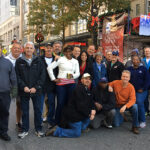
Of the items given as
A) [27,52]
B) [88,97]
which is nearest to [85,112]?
[88,97]

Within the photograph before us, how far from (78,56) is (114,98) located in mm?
1398

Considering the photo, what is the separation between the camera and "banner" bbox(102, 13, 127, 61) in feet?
46.0

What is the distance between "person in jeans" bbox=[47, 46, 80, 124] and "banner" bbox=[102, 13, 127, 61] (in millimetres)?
9438

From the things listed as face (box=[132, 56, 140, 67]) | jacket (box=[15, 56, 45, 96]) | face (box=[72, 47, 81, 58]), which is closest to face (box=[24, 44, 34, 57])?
jacket (box=[15, 56, 45, 96])

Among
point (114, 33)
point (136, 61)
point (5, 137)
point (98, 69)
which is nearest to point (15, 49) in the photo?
point (5, 137)

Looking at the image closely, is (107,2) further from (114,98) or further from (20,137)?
(20,137)

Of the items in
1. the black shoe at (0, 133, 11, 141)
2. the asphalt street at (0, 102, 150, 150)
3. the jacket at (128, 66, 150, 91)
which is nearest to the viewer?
the asphalt street at (0, 102, 150, 150)

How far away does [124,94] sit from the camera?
4.95 metres

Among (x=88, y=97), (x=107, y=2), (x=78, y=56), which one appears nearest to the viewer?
(x=88, y=97)

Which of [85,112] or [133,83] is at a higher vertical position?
[133,83]

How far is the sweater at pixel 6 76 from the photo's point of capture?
404 cm

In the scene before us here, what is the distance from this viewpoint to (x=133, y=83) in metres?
5.17

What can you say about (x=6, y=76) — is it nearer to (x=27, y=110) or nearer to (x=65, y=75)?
(x=27, y=110)

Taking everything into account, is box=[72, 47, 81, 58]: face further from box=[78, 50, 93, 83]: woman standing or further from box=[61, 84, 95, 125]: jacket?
box=[61, 84, 95, 125]: jacket
